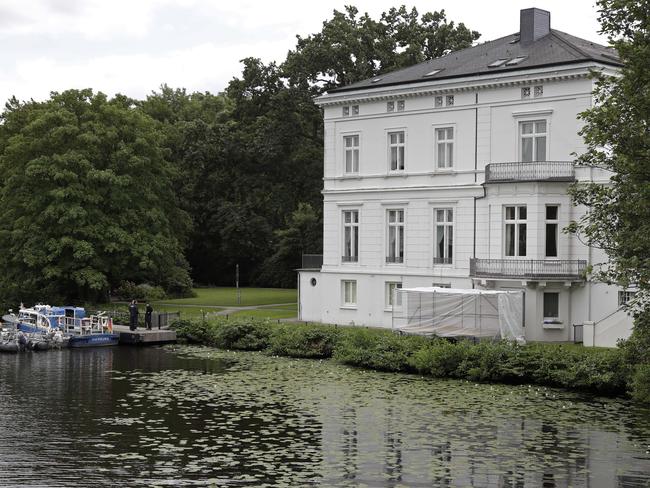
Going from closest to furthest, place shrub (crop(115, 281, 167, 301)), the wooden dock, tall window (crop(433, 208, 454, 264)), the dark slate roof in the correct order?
the dark slate roof < tall window (crop(433, 208, 454, 264)) < the wooden dock < shrub (crop(115, 281, 167, 301))

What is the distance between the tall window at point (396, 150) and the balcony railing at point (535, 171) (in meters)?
5.73

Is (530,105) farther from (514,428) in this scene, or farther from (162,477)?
(162,477)

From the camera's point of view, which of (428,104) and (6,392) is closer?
(6,392)

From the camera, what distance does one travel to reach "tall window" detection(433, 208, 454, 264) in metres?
45.1

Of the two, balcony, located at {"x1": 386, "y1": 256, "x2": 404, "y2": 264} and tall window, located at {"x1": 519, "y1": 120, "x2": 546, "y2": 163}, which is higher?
tall window, located at {"x1": 519, "y1": 120, "x2": 546, "y2": 163}

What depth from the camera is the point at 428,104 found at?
45.7m

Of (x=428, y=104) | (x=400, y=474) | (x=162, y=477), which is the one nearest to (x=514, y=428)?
(x=400, y=474)

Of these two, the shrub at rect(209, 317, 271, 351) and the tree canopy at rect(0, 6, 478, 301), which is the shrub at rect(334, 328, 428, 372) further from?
the tree canopy at rect(0, 6, 478, 301)

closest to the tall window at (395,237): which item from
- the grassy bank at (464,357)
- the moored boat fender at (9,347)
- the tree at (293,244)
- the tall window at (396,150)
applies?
the tall window at (396,150)

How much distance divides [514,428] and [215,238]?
5397 centimetres

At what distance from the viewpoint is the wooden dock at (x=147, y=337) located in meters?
47.6

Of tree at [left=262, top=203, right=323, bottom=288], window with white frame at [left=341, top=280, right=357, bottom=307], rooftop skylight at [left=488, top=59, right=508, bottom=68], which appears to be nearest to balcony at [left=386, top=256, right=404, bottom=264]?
window with white frame at [left=341, top=280, right=357, bottom=307]

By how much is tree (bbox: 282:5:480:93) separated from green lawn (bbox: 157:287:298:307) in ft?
46.3

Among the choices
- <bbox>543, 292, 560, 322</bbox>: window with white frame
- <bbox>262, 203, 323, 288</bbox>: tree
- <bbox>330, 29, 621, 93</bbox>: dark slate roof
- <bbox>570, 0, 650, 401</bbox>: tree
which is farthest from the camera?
<bbox>262, 203, 323, 288</bbox>: tree
